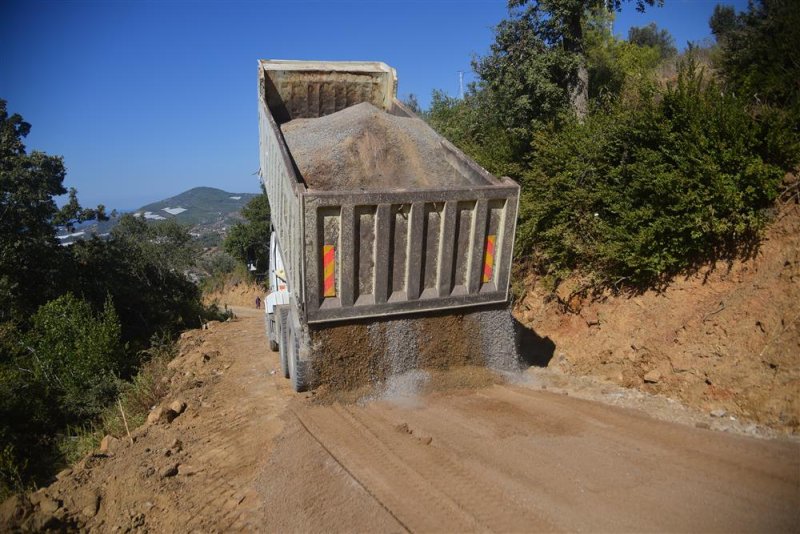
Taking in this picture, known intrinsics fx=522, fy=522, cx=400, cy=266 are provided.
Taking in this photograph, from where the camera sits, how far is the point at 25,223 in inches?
464

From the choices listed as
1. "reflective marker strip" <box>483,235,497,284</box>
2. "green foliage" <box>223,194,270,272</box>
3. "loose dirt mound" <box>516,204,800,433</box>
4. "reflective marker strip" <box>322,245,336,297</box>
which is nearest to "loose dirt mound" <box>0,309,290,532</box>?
"reflective marker strip" <box>322,245,336,297</box>

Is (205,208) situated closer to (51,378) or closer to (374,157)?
(51,378)

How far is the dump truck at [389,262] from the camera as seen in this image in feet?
15.7

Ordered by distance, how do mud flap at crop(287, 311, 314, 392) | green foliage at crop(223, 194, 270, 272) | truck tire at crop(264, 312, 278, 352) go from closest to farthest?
mud flap at crop(287, 311, 314, 392), truck tire at crop(264, 312, 278, 352), green foliage at crop(223, 194, 270, 272)

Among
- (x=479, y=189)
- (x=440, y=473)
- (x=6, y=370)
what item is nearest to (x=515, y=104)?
(x=479, y=189)

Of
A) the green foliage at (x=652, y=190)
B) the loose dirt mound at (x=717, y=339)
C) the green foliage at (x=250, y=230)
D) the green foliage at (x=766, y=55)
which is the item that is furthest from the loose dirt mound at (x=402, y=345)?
the green foliage at (x=250, y=230)

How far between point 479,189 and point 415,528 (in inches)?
119

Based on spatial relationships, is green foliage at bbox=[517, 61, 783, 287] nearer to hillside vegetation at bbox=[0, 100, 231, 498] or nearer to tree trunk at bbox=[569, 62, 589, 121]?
tree trunk at bbox=[569, 62, 589, 121]

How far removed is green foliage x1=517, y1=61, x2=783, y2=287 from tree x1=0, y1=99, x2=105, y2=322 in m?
10.1

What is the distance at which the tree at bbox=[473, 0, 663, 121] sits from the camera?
34.1ft

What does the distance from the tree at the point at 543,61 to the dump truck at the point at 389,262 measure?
524 centimetres

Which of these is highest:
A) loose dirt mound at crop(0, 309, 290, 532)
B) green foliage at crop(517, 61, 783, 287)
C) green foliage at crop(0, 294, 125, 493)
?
green foliage at crop(517, 61, 783, 287)

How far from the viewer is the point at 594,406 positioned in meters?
4.95

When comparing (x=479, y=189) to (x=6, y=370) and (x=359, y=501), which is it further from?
(x=6, y=370)
